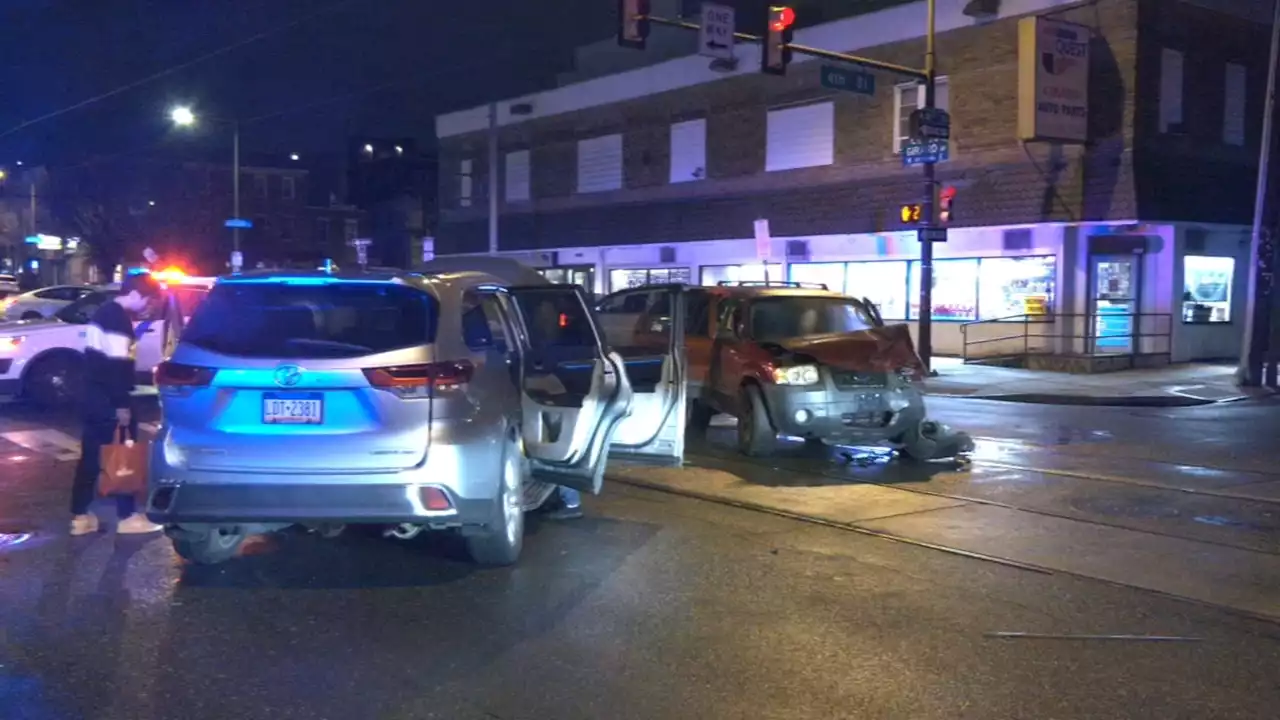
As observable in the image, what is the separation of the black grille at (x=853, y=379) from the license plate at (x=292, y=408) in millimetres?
6224

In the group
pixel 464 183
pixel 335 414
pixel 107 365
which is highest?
pixel 464 183

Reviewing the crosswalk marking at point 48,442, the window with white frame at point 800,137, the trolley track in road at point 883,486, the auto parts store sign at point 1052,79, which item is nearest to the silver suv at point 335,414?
the trolley track in road at point 883,486

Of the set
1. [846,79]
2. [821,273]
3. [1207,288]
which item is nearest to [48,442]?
[846,79]

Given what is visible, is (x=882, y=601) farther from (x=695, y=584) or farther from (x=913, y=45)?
(x=913, y=45)

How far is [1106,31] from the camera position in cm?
2330

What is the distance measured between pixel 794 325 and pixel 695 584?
5967 mm

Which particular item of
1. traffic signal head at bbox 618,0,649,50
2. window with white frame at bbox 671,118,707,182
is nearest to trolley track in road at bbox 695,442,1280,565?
traffic signal head at bbox 618,0,649,50

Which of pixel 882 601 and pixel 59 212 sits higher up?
pixel 59 212

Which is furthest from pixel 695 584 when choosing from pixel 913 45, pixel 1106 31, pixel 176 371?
pixel 913 45

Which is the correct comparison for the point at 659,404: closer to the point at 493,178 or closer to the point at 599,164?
the point at 599,164

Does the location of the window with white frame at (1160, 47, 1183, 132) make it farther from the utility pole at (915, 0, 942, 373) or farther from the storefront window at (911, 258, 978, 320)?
the utility pole at (915, 0, 942, 373)

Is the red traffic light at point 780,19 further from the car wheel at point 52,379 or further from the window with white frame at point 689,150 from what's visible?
the window with white frame at point 689,150

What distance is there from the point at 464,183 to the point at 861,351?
31723 millimetres

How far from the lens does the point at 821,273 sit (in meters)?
29.9
